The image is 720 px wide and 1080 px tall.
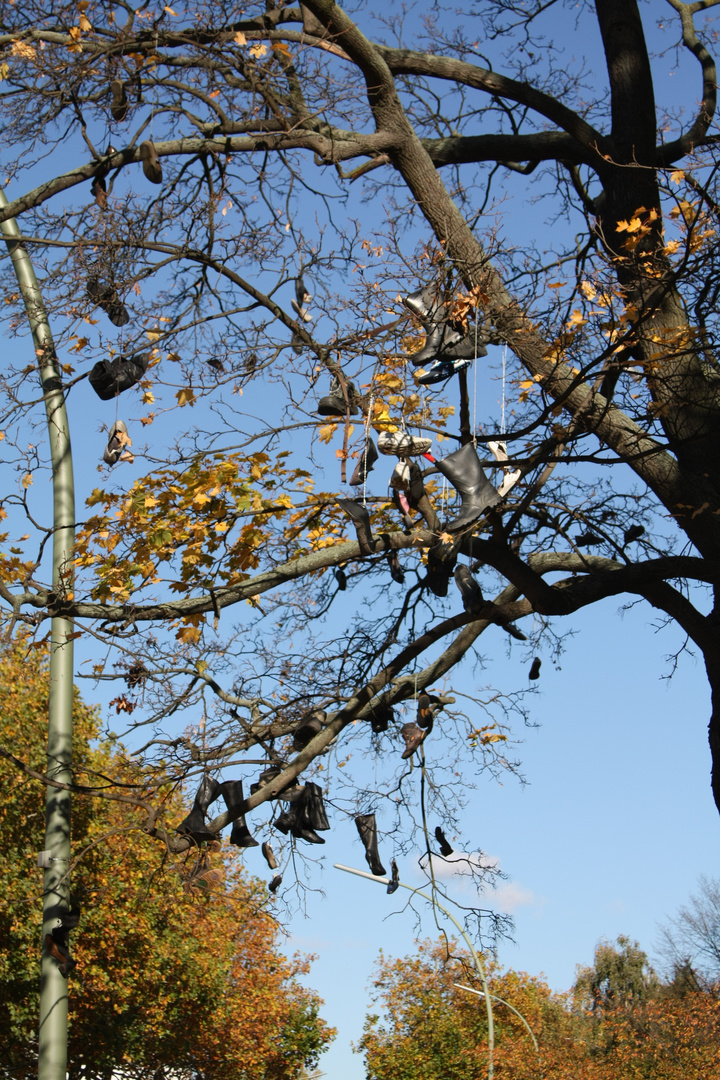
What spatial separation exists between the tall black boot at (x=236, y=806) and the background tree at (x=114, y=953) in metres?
7.99

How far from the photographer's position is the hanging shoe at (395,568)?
6.69 meters

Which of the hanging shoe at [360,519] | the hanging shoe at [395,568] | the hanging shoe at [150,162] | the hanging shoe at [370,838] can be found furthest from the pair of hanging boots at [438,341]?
the hanging shoe at [370,838]

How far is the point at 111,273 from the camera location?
6.17m

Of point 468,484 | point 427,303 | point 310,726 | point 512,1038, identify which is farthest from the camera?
point 512,1038

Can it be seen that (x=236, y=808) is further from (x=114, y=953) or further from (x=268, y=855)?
(x=114, y=953)

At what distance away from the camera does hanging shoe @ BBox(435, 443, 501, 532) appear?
5.68 meters

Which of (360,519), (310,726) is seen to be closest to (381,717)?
(310,726)

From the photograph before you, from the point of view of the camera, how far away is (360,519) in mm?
5910

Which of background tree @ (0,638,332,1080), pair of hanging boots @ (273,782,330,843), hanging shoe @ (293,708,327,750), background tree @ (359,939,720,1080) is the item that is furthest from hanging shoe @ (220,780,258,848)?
background tree @ (359,939,720,1080)

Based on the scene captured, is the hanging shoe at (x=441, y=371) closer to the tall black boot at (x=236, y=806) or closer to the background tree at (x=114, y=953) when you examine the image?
the tall black boot at (x=236, y=806)

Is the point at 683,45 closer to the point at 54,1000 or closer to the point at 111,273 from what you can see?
the point at 111,273

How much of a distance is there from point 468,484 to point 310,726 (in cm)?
194

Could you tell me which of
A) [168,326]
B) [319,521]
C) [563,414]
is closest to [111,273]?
[168,326]

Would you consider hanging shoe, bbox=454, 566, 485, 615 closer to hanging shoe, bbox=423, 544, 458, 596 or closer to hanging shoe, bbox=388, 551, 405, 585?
hanging shoe, bbox=423, 544, 458, 596
